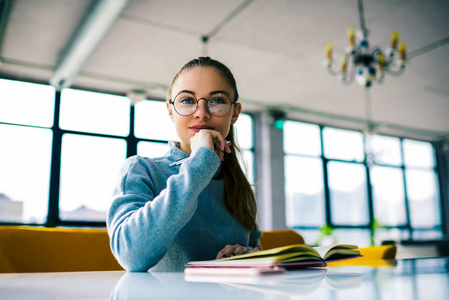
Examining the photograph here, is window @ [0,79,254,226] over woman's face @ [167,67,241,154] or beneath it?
over

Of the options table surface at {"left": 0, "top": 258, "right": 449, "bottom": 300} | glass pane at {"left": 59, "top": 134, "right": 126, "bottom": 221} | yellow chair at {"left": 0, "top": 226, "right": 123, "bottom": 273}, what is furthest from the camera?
glass pane at {"left": 59, "top": 134, "right": 126, "bottom": 221}

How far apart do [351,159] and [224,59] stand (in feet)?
14.8

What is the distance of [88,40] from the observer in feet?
13.2

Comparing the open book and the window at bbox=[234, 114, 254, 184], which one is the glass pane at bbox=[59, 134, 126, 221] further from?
the open book

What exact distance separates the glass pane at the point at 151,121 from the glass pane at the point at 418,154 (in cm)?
589

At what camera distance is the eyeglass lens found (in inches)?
44.3

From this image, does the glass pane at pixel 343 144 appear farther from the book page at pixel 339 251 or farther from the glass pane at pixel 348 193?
the book page at pixel 339 251

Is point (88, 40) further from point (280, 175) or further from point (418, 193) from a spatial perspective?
point (418, 193)

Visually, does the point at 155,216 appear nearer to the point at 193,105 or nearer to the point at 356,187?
the point at 193,105

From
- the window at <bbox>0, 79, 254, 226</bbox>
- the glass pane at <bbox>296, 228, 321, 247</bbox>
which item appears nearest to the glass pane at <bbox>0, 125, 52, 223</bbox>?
the window at <bbox>0, 79, 254, 226</bbox>

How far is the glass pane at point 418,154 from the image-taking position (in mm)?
9477

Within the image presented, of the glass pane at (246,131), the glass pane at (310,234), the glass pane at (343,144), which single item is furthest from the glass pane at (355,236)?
the glass pane at (246,131)

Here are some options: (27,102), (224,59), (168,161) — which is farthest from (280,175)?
(168,161)

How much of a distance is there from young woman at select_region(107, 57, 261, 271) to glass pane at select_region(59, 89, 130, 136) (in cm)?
507
